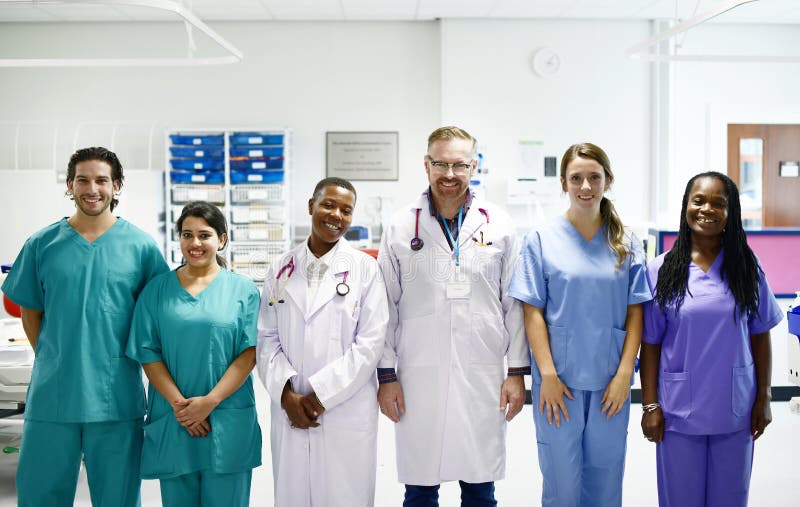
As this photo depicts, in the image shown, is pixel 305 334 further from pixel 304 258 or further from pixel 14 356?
pixel 14 356

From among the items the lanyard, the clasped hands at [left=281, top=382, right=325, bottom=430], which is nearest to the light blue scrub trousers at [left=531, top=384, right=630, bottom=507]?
the lanyard

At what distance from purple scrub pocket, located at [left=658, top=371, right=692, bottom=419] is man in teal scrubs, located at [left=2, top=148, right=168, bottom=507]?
153 centimetres

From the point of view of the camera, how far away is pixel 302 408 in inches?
70.6

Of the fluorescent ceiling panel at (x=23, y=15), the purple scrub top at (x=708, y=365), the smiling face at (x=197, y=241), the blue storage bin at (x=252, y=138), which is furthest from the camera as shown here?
the fluorescent ceiling panel at (x=23, y=15)

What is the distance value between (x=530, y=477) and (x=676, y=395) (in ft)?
4.13

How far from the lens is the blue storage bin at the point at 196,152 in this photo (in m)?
5.45

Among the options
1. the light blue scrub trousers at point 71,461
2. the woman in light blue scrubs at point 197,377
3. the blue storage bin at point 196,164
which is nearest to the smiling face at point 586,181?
the woman in light blue scrubs at point 197,377

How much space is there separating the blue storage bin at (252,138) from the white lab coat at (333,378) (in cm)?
379

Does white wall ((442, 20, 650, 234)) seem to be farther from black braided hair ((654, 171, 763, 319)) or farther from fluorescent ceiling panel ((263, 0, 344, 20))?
black braided hair ((654, 171, 763, 319))

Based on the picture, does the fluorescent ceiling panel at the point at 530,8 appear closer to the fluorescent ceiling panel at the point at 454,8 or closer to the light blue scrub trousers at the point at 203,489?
the fluorescent ceiling panel at the point at 454,8

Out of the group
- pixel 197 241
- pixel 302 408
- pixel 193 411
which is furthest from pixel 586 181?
pixel 193 411

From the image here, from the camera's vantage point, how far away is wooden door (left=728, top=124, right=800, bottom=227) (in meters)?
6.07

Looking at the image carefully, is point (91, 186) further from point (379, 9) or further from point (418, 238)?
point (379, 9)

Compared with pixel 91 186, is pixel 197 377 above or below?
below
